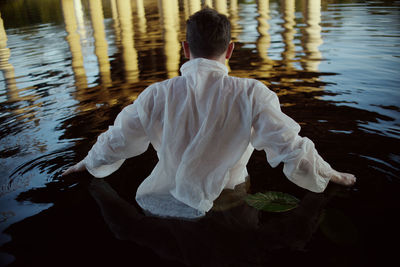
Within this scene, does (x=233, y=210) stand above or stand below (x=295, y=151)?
below

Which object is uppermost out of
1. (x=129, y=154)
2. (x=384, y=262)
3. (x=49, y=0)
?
(x=49, y=0)

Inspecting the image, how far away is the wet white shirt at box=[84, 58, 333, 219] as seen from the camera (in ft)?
6.27

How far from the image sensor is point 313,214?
2.21m

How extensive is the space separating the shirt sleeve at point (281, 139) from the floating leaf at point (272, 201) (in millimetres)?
286

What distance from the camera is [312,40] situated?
823cm

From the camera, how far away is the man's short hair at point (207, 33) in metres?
1.83

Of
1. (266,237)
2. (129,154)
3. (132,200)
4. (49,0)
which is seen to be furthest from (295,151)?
(49,0)

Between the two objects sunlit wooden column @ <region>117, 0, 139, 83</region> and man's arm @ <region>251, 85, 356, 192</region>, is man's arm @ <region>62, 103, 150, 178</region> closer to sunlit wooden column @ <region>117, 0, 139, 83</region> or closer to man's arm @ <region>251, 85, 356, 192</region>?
man's arm @ <region>251, 85, 356, 192</region>

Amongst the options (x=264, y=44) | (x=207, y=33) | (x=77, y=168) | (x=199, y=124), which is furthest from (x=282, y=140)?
(x=264, y=44)

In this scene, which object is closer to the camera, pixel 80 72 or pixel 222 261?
pixel 222 261

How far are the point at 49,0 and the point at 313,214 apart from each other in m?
32.3

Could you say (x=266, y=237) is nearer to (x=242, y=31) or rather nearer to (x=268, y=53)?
(x=268, y=53)

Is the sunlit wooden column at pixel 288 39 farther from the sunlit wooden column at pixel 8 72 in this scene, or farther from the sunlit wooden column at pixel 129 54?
the sunlit wooden column at pixel 8 72

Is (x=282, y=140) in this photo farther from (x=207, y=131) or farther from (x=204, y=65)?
(x=204, y=65)
